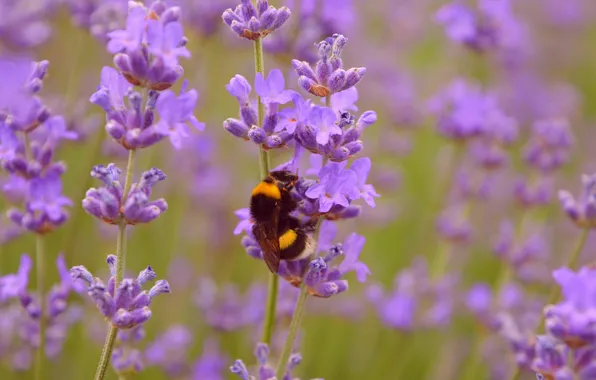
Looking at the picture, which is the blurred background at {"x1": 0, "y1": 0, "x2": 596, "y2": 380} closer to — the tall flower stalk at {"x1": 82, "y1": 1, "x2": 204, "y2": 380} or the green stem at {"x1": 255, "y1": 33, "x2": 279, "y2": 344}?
the green stem at {"x1": 255, "y1": 33, "x2": 279, "y2": 344}

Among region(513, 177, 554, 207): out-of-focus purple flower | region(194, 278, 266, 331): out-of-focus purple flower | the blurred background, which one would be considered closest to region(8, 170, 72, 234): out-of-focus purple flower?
the blurred background

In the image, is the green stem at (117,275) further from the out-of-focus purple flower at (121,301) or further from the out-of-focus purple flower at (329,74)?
the out-of-focus purple flower at (329,74)

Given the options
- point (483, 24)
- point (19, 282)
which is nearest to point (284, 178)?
point (19, 282)

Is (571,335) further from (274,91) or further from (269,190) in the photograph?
(274,91)

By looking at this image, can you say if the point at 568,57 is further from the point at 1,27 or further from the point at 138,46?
the point at 138,46

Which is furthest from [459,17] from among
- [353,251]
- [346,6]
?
[353,251]

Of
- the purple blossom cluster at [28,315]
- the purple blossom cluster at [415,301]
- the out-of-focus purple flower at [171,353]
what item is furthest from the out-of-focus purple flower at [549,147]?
the purple blossom cluster at [28,315]
